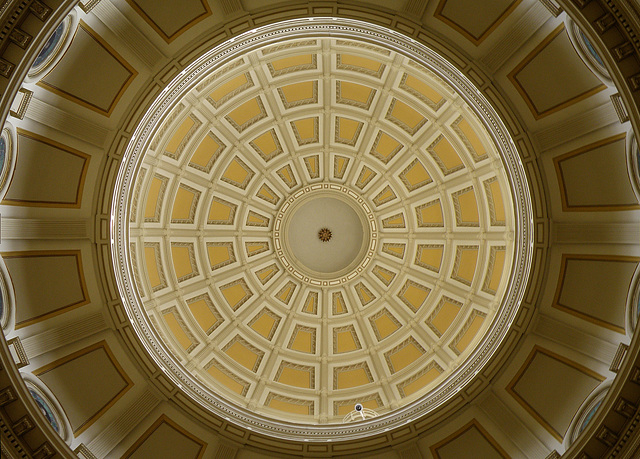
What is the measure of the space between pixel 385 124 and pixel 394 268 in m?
6.69

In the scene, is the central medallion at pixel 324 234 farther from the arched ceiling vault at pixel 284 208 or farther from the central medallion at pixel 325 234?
the arched ceiling vault at pixel 284 208

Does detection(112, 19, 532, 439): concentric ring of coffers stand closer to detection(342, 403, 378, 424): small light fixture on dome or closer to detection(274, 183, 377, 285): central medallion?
detection(274, 183, 377, 285): central medallion

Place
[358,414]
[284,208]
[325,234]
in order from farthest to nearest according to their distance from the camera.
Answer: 1. [325,234]
2. [284,208]
3. [358,414]

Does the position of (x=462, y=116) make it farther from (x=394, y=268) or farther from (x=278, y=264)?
(x=278, y=264)

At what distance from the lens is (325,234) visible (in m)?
23.0

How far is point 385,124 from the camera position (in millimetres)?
20500

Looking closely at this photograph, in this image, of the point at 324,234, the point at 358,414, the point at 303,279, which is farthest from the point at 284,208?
the point at 358,414

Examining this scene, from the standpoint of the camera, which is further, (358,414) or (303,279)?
(303,279)

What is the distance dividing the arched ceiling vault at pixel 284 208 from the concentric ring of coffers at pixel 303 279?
103 mm

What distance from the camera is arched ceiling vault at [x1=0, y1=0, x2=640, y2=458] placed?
11633mm

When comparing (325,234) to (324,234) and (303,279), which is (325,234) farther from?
(303,279)

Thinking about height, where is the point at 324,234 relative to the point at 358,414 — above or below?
above

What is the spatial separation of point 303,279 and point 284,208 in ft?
11.5

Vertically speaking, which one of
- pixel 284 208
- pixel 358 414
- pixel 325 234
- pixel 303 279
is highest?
pixel 284 208
